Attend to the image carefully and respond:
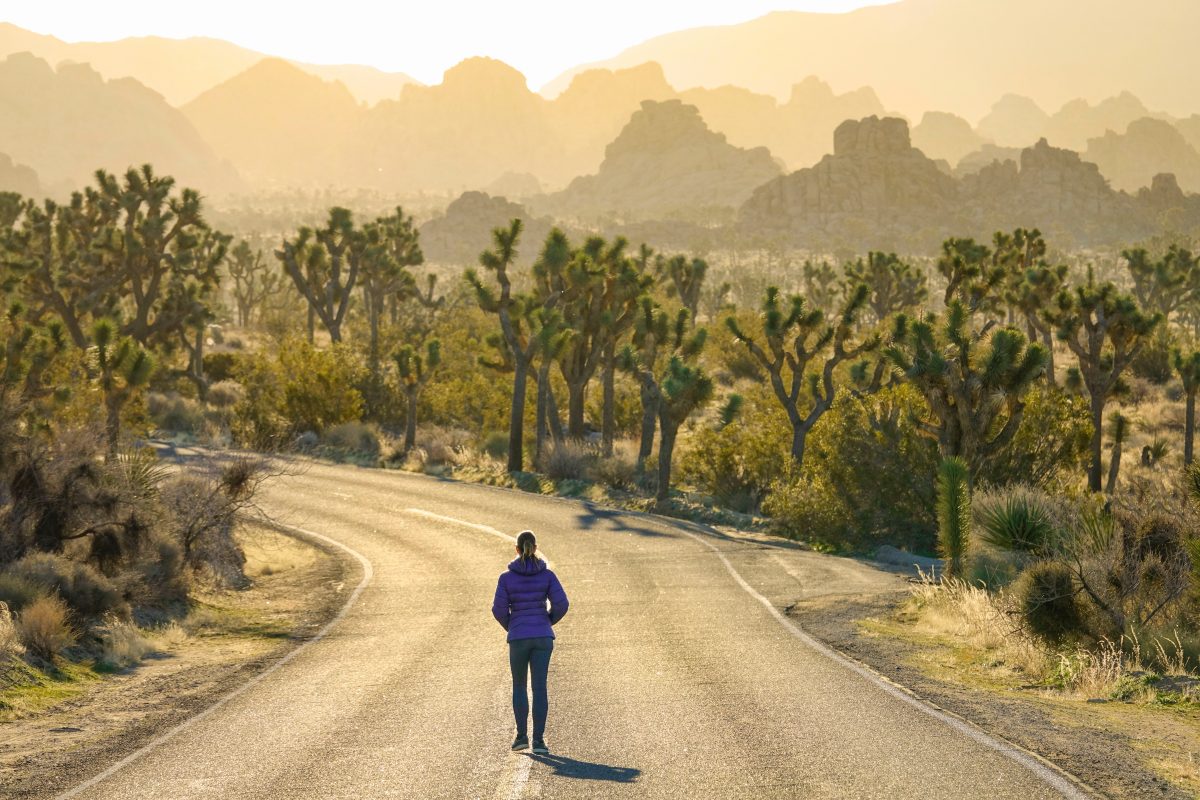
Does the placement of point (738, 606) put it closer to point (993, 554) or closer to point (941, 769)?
point (993, 554)

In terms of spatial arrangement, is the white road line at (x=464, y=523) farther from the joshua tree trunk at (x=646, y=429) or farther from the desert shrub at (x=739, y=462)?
the desert shrub at (x=739, y=462)

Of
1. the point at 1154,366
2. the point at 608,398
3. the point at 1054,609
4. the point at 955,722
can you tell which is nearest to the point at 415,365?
the point at 608,398

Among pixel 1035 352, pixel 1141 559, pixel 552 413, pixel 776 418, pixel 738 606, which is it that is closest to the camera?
pixel 1141 559

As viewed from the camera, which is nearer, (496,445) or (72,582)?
(72,582)

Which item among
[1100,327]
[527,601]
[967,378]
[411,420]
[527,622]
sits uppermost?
[1100,327]

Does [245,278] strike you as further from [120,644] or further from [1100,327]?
[120,644]

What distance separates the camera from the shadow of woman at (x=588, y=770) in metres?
9.12

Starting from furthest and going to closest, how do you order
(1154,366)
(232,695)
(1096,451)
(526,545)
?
→ (1154,366) → (1096,451) → (232,695) → (526,545)

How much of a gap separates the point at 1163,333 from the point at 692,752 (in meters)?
55.5

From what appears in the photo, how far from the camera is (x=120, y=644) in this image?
49.3 ft

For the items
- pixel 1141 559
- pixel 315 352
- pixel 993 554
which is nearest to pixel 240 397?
pixel 315 352

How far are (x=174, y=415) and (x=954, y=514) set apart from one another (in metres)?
33.6

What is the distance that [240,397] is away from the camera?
4909cm

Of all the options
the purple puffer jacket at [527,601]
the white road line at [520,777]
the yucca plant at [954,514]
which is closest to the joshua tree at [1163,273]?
the yucca plant at [954,514]
